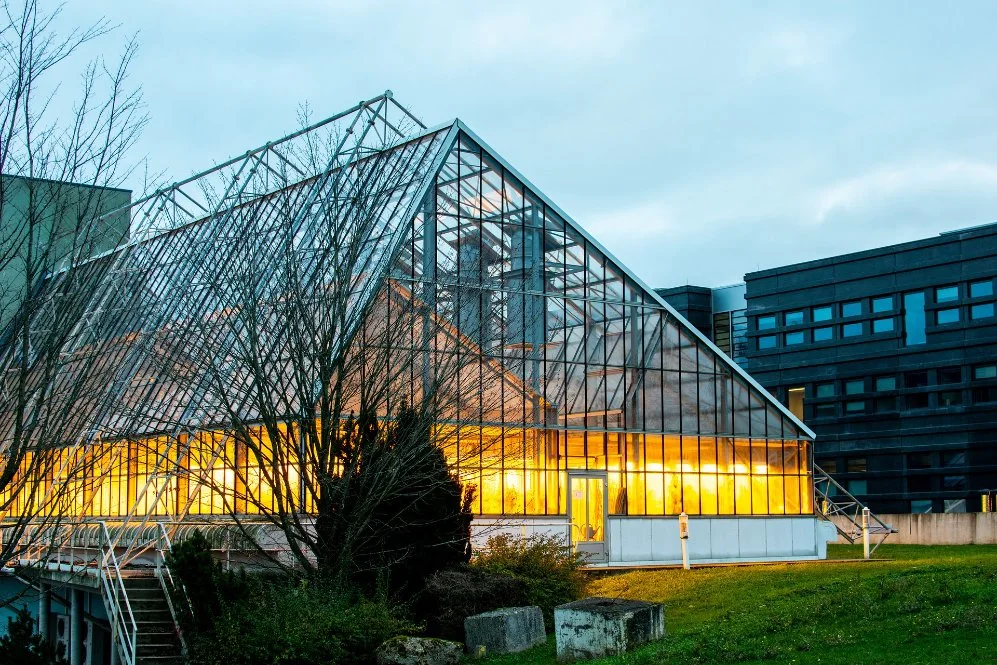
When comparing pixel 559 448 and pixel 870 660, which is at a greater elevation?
pixel 559 448

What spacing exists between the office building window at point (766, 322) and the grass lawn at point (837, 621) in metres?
58.0

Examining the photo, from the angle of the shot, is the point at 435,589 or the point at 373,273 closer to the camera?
the point at 435,589

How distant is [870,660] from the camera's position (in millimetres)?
16484

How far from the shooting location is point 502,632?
23.4 m

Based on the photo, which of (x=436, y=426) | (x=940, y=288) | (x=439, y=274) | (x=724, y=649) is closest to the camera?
(x=724, y=649)

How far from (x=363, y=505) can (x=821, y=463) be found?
6132 cm

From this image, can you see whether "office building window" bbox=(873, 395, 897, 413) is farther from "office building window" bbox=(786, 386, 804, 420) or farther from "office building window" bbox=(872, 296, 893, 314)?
"office building window" bbox=(786, 386, 804, 420)

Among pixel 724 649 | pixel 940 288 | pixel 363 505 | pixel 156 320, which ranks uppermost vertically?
pixel 940 288

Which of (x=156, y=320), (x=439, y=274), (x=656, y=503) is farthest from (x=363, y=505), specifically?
(x=656, y=503)

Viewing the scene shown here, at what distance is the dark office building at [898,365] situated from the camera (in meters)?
72.8

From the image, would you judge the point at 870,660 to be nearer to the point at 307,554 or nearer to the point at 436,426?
the point at 436,426

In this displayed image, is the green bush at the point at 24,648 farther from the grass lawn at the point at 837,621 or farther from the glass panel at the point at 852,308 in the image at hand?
the glass panel at the point at 852,308

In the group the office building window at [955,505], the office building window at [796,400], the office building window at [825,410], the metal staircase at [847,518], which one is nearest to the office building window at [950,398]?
the office building window at [955,505]

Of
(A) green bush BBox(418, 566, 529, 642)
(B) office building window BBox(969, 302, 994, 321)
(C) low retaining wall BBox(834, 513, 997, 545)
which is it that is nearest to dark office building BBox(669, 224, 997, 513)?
(B) office building window BBox(969, 302, 994, 321)
